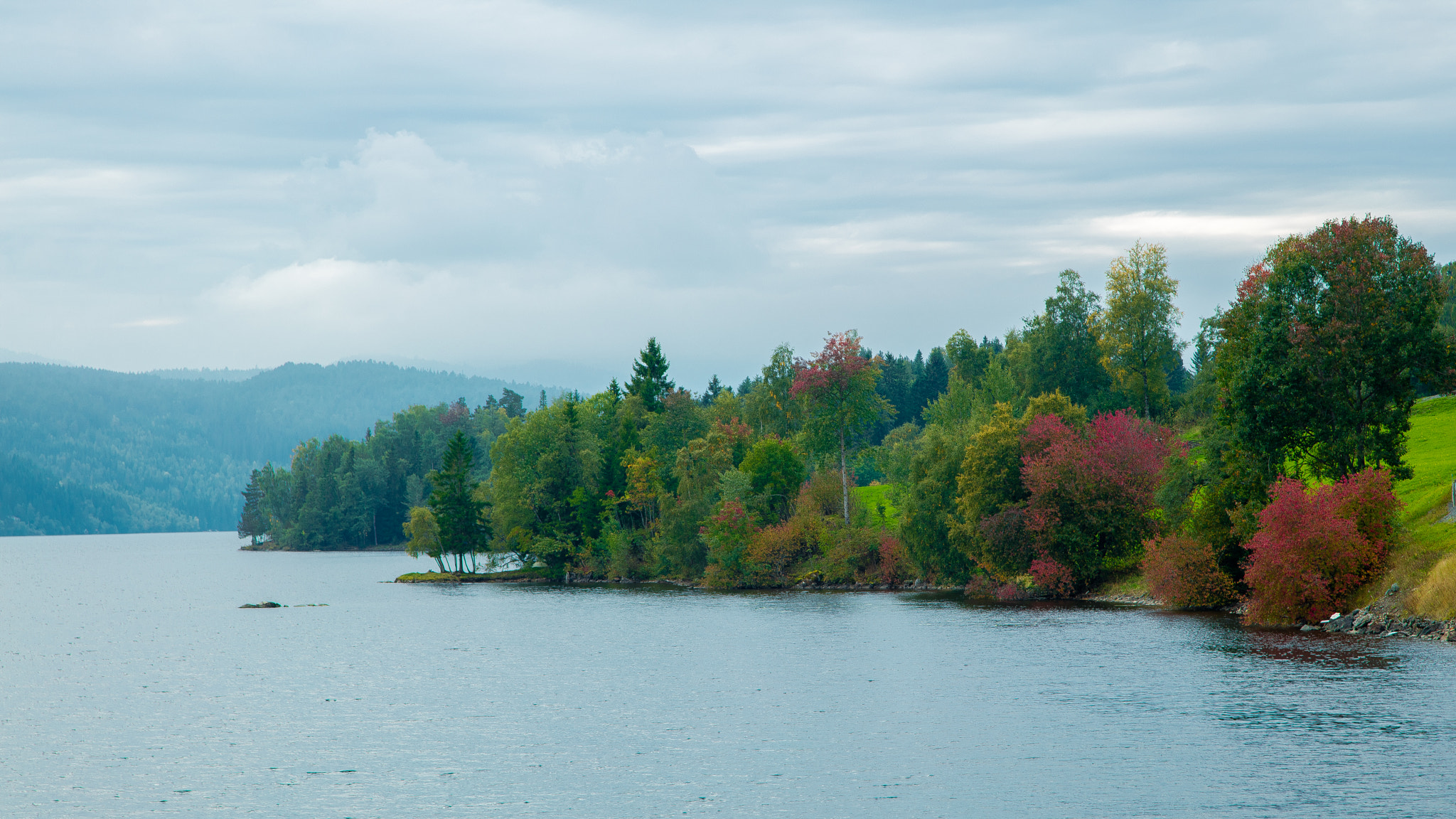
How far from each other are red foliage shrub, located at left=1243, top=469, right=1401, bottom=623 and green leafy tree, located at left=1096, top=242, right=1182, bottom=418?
52607mm

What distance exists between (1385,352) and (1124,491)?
2084cm

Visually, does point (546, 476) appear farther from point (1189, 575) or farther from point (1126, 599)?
point (1189, 575)

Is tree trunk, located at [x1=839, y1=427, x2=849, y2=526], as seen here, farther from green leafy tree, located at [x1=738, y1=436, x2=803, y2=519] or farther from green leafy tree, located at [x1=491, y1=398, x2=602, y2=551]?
green leafy tree, located at [x1=491, y1=398, x2=602, y2=551]

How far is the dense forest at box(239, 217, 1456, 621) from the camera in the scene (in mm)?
64188

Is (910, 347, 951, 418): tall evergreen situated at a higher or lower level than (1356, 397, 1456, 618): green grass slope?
higher

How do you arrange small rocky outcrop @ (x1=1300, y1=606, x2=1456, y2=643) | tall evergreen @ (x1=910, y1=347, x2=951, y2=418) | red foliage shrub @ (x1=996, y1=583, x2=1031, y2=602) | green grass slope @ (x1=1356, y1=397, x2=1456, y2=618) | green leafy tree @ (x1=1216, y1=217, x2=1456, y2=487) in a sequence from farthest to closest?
tall evergreen @ (x1=910, y1=347, x2=951, y2=418) < red foliage shrub @ (x1=996, y1=583, x2=1031, y2=602) < green leafy tree @ (x1=1216, y1=217, x2=1456, y2=487) < green grass slope @ (x1=1356, y1=397, x2=1456, y2=618) < small rocky outcrop @ (x1=1300, y1=606, x2=1456, y2=643)

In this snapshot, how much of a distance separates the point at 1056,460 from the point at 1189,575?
13530 mm

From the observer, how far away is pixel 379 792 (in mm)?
33250

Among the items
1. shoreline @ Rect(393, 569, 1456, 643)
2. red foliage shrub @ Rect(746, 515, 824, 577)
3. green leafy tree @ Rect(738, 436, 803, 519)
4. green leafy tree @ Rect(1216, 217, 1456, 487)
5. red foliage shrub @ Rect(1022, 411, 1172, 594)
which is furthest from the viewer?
green leafy tree @ Rect(738, 436, 803, 519)

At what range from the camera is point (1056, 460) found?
81.6 m

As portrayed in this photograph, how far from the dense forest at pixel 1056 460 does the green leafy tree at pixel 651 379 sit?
288 mm

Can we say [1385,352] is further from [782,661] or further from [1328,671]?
[782,661]

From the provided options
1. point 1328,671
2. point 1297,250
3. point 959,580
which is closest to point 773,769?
point 1328,671

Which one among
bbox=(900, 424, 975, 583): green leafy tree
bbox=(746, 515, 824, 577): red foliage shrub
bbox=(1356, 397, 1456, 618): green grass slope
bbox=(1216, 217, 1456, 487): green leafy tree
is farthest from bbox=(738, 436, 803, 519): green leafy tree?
bbox=(1356, 397, 1456, 618): green grass slope
